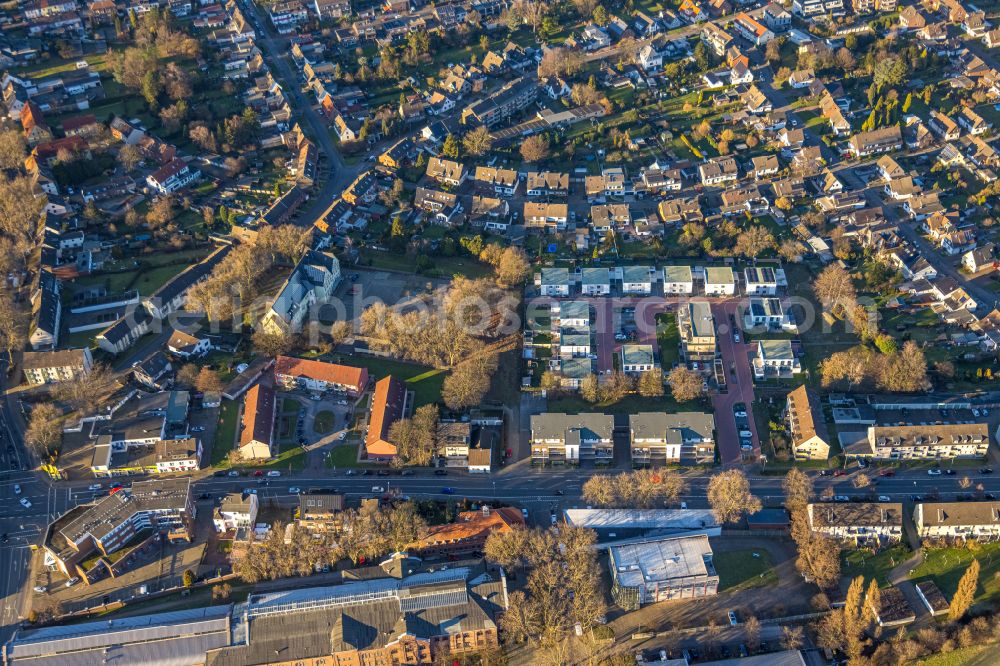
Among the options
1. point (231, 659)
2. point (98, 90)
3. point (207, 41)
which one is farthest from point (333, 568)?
point (207, 41)

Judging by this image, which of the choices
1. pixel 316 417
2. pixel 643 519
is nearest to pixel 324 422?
pixel 316 417

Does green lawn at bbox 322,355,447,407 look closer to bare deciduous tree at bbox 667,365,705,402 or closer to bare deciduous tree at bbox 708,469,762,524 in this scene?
bare deciduous tree at bbox 667,365,705,402

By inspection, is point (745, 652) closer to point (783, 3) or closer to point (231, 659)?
point (231, 659)

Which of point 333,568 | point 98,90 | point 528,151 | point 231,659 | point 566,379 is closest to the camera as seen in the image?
point 231,659

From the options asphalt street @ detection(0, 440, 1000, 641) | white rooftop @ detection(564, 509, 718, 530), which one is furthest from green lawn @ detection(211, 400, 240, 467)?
white rooftop @ detection(564, 509, 718, 530)

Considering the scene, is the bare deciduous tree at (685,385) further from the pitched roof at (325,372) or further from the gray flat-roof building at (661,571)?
the pitched roof at (325,372)

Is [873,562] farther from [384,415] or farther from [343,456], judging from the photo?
[343,456]
